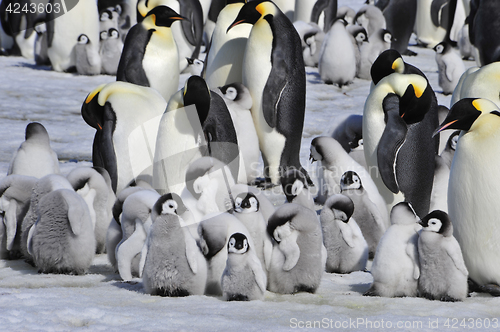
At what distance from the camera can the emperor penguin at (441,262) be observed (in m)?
3.22

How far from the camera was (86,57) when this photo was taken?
1144cm

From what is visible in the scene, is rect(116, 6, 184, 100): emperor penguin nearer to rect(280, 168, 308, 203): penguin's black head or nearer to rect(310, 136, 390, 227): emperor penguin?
rect(310, 136, 390, 227): emperor penguin

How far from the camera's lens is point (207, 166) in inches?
167

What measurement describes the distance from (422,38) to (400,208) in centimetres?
1483

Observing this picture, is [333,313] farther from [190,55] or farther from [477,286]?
[190,55]

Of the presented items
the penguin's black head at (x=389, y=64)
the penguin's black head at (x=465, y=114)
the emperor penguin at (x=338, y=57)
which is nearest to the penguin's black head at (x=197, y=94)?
the penguin's black head at (x=389, y=64)

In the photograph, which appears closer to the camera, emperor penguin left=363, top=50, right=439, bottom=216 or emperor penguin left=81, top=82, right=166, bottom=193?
emperor penguin left=363, top=50, right=439, bottom=216

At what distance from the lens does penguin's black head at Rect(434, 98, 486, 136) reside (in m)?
3.56

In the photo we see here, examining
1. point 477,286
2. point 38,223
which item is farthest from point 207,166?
point 477,286

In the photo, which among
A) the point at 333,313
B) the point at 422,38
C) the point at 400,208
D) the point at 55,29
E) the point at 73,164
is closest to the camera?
the point at 333,313

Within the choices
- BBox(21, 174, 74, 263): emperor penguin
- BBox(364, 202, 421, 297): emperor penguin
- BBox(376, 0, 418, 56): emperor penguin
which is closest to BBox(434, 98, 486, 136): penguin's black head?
BBox(364, 202, 421, 297): emperor penguin

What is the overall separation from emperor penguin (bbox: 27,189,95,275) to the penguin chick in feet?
4.72

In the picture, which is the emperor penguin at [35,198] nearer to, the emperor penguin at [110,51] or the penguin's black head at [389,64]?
the penguin's black head at [389,64]

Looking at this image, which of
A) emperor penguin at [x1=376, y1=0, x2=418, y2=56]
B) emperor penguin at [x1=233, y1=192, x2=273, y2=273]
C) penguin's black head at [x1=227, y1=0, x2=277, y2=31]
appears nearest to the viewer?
emperor penguin at [x1=233, y1=192, x2=273, y2=273]
